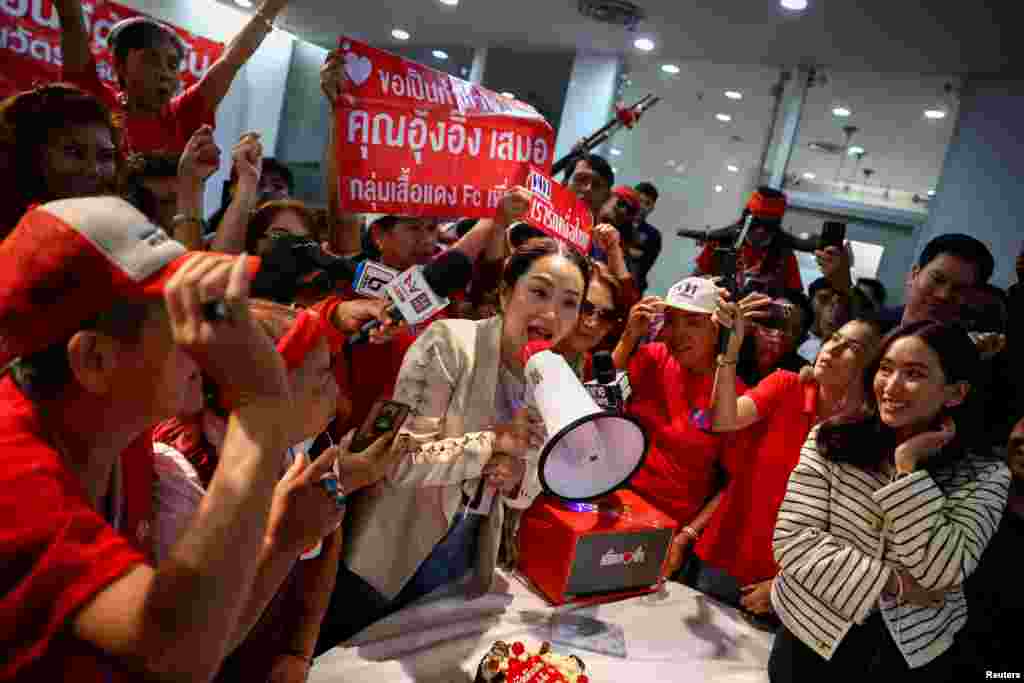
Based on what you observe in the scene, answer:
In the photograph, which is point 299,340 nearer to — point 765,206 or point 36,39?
point 765,206

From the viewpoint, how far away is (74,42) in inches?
103

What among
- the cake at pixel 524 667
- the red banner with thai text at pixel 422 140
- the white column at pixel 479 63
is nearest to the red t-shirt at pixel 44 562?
the cake at pixel 524 667

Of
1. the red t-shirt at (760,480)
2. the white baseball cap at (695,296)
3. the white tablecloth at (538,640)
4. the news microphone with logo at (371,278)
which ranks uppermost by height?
the white baseball cap at (695,296)

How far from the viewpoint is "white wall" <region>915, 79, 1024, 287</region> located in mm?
5695

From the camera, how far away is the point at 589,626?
210 cm

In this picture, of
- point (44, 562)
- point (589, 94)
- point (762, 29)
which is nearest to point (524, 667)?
point (44, 562)

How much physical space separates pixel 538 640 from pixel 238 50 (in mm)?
2801

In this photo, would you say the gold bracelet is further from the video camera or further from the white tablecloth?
the white tablecloth

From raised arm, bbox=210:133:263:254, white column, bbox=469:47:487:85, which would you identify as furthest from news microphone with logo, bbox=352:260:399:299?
white column, bbox=469:47:487:85

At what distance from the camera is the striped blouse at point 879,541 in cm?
182

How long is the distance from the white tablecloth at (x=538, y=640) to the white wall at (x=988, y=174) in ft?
17.1

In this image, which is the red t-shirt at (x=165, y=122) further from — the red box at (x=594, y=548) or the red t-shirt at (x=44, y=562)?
the red t-shirt at (x=44, y=562)

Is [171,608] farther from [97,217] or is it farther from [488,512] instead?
[488,512]

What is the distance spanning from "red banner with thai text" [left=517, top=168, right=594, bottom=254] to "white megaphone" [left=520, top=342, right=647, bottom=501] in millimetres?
1013
